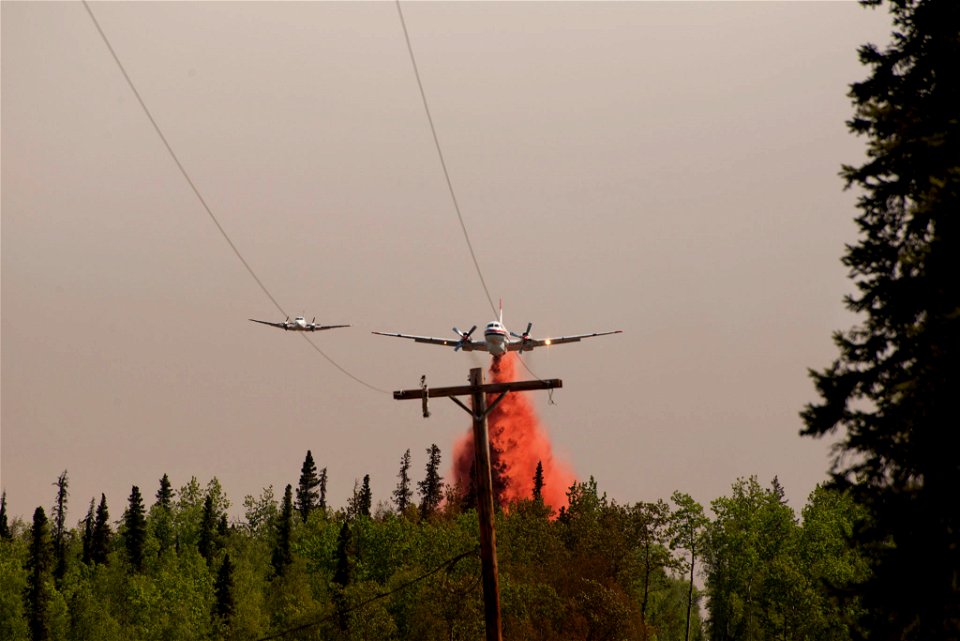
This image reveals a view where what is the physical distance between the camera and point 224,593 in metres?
104

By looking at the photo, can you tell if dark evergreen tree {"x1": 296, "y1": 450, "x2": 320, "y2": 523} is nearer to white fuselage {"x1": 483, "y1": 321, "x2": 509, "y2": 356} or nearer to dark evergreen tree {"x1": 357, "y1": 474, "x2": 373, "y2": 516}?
dark evergreen tree {"x1": 357, "y1": 474, "x2": 373, "y2": 516}

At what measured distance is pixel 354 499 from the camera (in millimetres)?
179500

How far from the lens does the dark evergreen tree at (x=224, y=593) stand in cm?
10262

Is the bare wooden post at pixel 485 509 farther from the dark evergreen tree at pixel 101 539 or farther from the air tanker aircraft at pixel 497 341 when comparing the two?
the dark evergreen tree at pixel 101 539

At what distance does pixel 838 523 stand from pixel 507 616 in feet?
109

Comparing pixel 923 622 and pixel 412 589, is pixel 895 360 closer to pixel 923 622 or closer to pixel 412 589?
pixel 923 622

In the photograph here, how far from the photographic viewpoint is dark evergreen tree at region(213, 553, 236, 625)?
102625 mm

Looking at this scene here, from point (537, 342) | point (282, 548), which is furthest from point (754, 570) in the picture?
point (282, 548)

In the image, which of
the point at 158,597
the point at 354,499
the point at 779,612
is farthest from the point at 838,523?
the point at 354,499

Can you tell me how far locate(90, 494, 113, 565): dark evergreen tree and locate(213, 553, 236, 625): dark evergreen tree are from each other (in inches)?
2354

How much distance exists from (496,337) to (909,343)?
43.7m

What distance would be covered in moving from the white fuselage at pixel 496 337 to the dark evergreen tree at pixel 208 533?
91380 mm

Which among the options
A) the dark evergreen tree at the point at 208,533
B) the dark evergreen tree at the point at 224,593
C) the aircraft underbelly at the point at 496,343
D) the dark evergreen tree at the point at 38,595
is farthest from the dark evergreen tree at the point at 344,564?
the dark evergreen tree at the point at 208,533

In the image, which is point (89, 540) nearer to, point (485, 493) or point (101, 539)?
point (101, 539)
